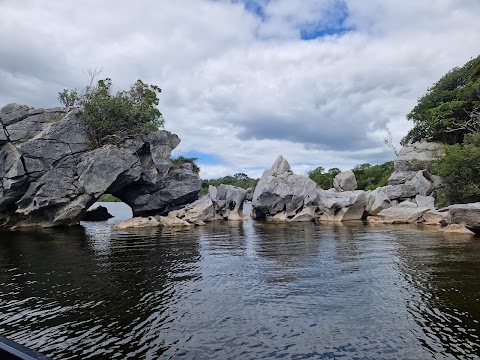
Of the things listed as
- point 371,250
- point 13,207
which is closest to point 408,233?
point 371,250

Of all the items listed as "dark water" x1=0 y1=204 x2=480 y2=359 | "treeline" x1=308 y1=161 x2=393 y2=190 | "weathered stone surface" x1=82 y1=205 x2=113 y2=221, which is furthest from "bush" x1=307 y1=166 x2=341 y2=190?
"dark water" x1=0 y1=204 x2=480 y2=359

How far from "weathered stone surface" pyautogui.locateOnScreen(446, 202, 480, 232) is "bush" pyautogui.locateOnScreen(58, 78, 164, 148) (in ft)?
117

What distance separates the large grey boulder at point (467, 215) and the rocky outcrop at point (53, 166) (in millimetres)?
35472

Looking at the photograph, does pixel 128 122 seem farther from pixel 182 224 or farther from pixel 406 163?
pixel 406 163

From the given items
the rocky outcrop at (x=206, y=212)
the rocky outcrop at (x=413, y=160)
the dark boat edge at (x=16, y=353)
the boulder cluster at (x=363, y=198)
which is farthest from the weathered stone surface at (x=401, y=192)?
the dark boat edge at (x=16, y=353)

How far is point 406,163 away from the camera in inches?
2343

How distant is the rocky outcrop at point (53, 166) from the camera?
125 ft

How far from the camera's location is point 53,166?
39.6 metres

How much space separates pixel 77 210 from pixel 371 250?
33095 millimetres

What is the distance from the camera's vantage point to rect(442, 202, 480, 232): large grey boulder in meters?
30.6

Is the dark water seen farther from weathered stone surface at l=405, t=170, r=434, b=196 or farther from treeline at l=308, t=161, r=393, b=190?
treeline at l=308, t=161, r=393, b=190

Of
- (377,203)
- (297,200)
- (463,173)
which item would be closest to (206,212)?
(297,200)

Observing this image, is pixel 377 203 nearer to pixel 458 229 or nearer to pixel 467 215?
pixel 458 229

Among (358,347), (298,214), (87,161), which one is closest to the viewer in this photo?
(358,347)
